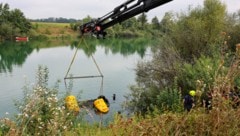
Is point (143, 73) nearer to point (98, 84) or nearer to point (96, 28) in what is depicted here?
point (98, 84)

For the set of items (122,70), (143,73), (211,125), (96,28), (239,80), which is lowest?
(122,70)

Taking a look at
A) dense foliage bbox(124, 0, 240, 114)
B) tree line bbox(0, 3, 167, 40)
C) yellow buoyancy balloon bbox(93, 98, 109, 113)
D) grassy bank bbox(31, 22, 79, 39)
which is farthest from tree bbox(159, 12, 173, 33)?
grassy bank bbox(31, 22, 79, 39)

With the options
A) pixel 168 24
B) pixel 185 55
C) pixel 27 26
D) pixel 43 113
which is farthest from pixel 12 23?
pixel 43 113

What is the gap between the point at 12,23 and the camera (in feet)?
264

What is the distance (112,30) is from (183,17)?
207 feet

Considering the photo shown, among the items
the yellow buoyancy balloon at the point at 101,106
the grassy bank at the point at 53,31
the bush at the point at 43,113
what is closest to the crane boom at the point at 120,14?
the bush at the point at 43,113

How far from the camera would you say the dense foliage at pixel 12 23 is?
7656cm

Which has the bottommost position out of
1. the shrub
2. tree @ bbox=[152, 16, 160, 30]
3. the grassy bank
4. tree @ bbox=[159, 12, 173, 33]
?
the grassy bank

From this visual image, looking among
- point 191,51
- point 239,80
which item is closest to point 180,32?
point 191,51

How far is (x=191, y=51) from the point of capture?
21375 mm

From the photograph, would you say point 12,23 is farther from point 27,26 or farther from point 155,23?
point 155,23

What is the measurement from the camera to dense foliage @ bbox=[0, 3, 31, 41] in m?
76.6

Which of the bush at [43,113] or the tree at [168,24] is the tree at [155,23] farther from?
the bush at [43,113]

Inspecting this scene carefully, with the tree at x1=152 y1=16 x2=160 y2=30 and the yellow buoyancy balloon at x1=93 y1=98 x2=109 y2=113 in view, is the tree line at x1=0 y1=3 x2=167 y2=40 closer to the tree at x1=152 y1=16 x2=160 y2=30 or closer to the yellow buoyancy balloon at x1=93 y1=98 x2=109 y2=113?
the tree at x1=152 y1=16 x2=160 y2=30
